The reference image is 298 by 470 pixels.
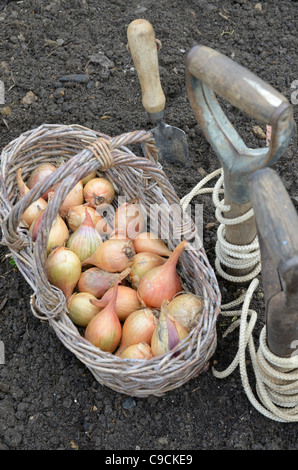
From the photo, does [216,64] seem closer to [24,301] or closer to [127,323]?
[127,323]

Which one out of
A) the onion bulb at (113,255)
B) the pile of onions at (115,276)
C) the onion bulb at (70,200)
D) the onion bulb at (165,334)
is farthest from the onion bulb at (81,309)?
the onion bulb at (70,200)

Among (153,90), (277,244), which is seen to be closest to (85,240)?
(153,90)

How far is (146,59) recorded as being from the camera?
6.03ft

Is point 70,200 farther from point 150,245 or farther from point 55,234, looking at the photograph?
point 150,245

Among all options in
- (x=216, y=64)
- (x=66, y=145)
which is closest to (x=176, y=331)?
(x=216, y=64)

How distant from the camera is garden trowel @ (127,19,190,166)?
1790 millimetres

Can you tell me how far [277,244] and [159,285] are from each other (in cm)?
58

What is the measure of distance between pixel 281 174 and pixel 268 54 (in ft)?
2.38

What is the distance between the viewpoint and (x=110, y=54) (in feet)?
8.07

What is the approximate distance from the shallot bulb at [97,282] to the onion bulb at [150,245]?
0.12m

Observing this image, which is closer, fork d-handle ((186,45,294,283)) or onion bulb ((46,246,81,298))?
fork d-handle ((186,45,294,283))

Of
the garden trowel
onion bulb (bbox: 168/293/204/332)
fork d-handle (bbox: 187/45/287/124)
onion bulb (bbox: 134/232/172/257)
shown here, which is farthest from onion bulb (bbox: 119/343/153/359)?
the garden trowel

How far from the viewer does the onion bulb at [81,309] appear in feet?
5.04

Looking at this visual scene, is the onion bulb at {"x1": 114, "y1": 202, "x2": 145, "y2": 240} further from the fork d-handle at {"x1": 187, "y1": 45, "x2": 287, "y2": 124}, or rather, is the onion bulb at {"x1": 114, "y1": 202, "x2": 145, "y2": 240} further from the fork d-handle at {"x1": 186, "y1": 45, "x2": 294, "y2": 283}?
the fork d-handle at {"x1": 187, "y1": 45, "x2": 287, "y2": 124}
